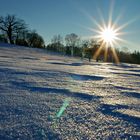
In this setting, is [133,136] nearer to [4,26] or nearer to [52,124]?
[52,124]

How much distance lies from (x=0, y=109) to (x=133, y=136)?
130 cm

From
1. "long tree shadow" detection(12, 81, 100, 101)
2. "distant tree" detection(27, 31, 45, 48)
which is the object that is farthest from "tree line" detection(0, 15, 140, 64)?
"long tree shadow" detection(12, 81, 100, 101)

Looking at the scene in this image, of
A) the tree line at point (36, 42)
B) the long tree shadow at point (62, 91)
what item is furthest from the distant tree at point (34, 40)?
the long tree shadow at point (62, 91)

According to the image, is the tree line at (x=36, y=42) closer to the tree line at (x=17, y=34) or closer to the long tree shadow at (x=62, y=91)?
the tree line at (x=17, y=34)

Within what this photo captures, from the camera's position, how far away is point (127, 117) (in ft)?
7.89

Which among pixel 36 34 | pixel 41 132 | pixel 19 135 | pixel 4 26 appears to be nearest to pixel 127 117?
pixel 41 132

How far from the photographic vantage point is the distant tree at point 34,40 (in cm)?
5716

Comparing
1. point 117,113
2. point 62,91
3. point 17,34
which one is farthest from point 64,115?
point 17,34

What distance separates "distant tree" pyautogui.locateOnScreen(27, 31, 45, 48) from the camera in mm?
57156

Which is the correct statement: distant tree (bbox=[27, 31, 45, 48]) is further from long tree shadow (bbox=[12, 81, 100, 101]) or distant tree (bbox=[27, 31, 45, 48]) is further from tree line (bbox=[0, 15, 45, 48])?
long tree shadow (bbox=[12, 81, 100, 101])

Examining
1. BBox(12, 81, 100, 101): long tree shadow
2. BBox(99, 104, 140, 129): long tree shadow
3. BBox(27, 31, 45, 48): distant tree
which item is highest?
BBox(27, 31, 45, 48): distant tree

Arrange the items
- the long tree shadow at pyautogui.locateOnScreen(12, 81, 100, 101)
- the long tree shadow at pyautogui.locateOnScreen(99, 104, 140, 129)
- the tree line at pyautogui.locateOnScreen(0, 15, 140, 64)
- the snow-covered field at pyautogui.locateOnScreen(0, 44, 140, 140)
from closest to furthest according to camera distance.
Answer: the snow-covered field at pyautogui.locateOnScreen(0, 44, 140, 140), the long tree shadow at pyautogui.locateOnScreen(99, 104, 140, 129), the long tree shadow at pyautogui.locateOnScreen(12, 81, 100, 101), the tree line at pyautogui.locateOnScreen(0, 15, 140, 64)

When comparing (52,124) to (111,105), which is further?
(111,105)

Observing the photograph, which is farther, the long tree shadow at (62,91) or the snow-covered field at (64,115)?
the long tree shadow at (62,91)
